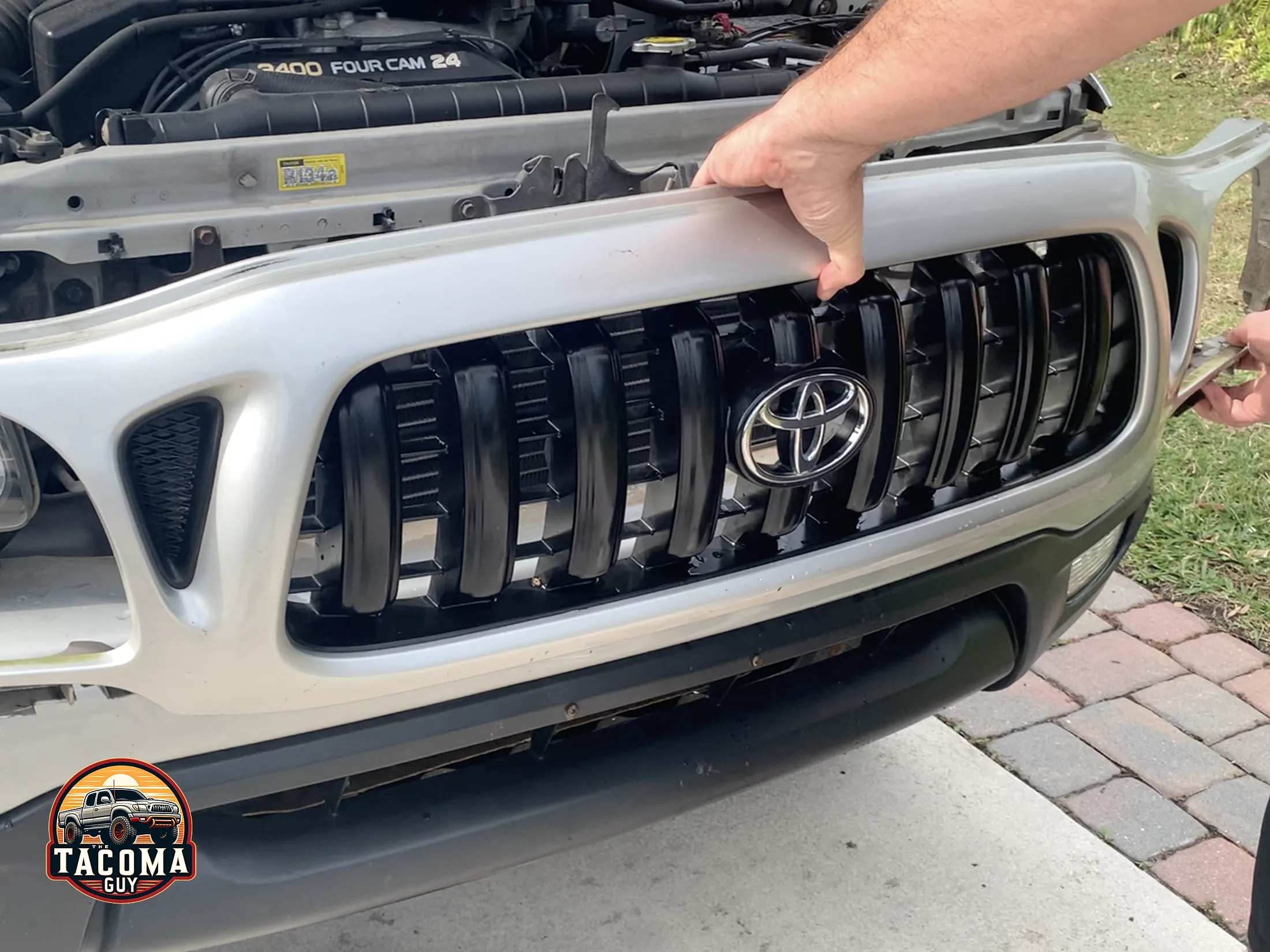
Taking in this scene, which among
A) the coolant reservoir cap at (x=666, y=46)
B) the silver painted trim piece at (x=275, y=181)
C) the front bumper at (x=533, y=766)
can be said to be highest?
the coolant reservoir cap at (x=666, y=46)

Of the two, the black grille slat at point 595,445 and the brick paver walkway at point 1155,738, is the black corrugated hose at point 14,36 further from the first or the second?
the brick paver walkway at point 1155,738

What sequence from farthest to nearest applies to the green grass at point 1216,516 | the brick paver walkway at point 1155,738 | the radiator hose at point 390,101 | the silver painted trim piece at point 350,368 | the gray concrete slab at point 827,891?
the green grass at point 1216,516
the brick paver walkway at point 1155,738
the gray concrete slab at point 827,891
the radiator hose at point 390,101
the silver painted trim piece at point 350,368

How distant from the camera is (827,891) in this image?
2.38m

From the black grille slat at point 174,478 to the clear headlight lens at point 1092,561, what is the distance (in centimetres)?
145

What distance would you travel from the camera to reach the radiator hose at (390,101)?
74.9 inches

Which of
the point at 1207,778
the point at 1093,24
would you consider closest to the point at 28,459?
the point at 1093,24

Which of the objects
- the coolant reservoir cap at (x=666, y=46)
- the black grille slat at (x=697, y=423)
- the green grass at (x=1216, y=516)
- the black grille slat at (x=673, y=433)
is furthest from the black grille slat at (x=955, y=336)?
the green grass at (x=1216, y=516)

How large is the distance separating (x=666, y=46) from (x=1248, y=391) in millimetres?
1338

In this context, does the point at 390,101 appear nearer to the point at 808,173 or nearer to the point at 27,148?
the point at 27,148

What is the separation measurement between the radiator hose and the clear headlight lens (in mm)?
1072

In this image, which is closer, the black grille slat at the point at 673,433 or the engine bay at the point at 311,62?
the black grille slat at the point at 673,433

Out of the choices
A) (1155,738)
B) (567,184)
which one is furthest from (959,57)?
(1155,738)

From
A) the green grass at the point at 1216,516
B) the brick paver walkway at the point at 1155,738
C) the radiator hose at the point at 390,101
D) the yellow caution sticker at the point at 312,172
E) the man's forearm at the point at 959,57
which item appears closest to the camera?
the man's forearm at the point at 959,57

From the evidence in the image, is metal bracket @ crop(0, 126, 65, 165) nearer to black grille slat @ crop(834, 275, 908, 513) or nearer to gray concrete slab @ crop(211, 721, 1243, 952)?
black grille slat @ crop(834, 275, 908, 513)
